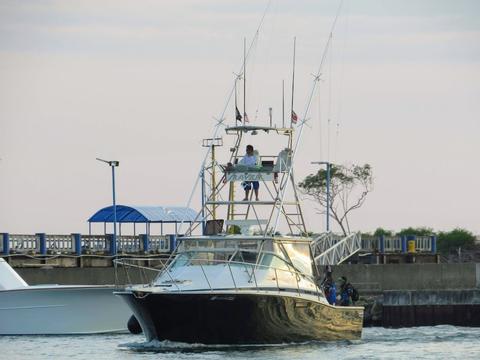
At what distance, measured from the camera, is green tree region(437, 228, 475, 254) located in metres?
137

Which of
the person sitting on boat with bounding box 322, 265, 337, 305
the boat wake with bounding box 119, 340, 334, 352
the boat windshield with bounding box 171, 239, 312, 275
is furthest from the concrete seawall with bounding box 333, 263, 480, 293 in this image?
the boat wake with bounding box 119, 340, 334, 352

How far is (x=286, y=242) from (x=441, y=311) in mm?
19581

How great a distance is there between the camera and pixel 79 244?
79.4m

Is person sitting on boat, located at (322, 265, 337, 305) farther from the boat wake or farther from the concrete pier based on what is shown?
the concrete pier

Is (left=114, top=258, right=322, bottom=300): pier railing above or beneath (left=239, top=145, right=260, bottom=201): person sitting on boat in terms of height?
beneath

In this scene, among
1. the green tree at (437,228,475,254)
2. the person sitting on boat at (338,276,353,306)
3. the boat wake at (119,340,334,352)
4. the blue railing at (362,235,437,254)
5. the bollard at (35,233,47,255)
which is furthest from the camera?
the green tree at (437,228,475,254)

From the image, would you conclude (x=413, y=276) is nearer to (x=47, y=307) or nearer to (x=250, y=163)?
(x=47, y=307)

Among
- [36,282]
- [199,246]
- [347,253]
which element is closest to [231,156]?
[199,246]

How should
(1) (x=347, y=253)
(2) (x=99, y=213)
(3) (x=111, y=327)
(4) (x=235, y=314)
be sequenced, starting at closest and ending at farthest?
1. (4) (x=235, y=314)
2. (3) (x=111, y=327)
3. (1) (x=347, y=253)
4. (2) (x=99, y=213)

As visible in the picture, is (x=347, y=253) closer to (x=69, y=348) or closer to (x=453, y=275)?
(x=453, y=275)

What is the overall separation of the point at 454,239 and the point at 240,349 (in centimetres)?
8831

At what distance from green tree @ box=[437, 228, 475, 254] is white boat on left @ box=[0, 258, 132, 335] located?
72630 millimetres

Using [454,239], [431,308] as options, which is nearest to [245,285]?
[431,308]

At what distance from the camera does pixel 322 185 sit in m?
116
